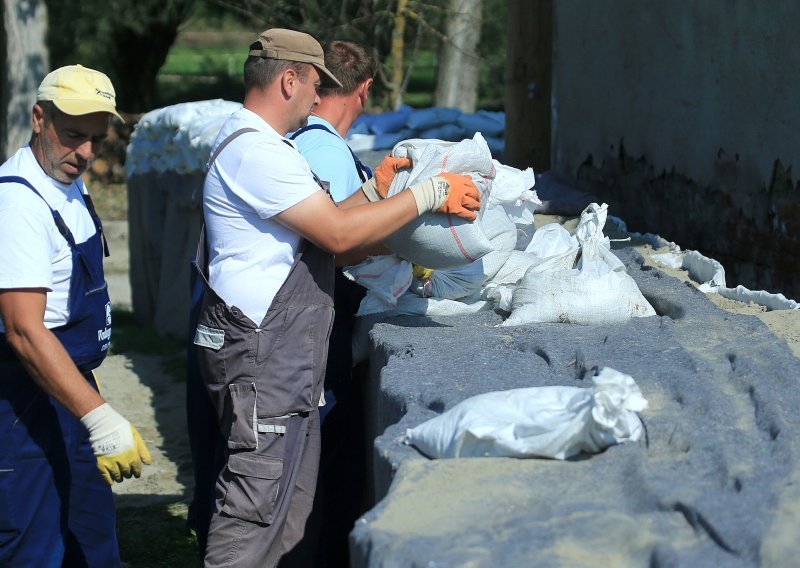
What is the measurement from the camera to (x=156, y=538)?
4.72 m

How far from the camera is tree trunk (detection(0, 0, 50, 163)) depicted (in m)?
13.6

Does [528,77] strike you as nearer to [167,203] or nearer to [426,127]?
[426,127]

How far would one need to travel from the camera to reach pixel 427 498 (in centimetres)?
227

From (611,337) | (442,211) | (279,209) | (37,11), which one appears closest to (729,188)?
(611,337)

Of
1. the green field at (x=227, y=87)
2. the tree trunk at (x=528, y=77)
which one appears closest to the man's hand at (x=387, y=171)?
the tree trunk at (x=528, y=77)

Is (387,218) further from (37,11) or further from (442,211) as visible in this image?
(37,11)

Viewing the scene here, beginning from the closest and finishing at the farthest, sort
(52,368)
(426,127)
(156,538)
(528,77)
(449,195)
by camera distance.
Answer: (52,368), (449,195), (156,538), (528,77), (426,127)

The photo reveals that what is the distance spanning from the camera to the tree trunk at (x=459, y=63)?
13859 millimetres

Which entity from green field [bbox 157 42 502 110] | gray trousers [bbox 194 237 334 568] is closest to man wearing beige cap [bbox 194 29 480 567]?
gray trousers [bbox 194 237 334 568]

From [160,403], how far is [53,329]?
386cm

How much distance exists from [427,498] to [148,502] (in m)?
3.24

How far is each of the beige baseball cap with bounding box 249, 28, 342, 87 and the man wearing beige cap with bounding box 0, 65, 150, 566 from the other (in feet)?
1.53

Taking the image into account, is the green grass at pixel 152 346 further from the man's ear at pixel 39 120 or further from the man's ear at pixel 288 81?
the man's ear at pixel 288 81

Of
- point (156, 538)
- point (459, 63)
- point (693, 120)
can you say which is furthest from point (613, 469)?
point (459, 63)
